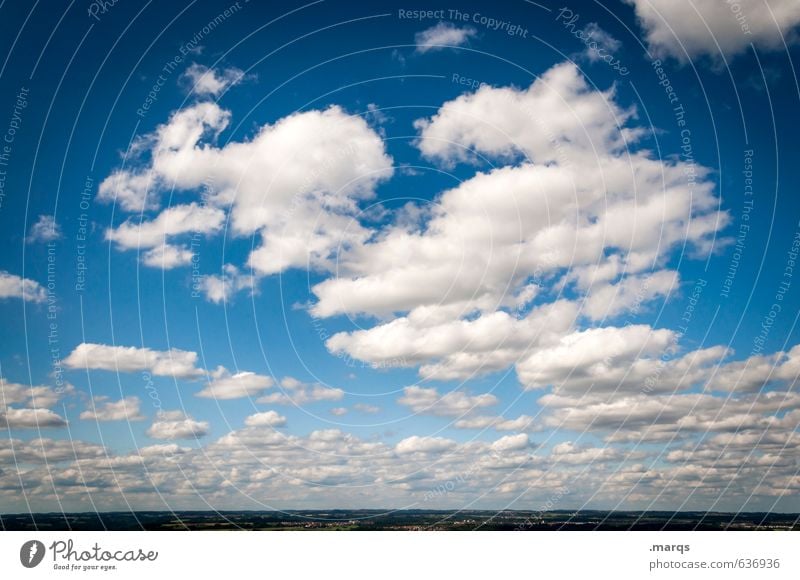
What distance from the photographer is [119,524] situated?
3578 centimetres
